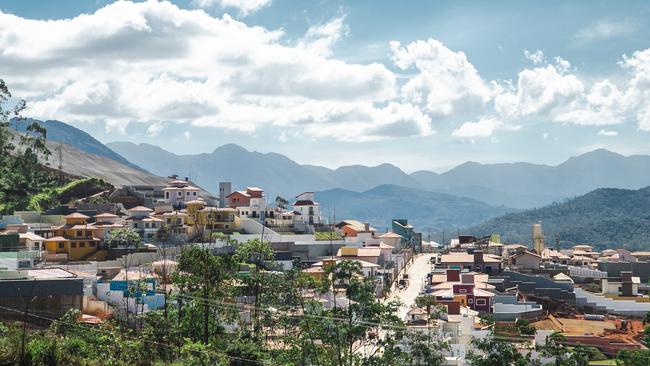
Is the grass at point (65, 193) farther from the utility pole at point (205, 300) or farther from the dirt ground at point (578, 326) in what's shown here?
the dirt ground at point (578, 326)

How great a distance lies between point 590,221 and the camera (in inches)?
6299

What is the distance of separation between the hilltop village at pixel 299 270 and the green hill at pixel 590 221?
76.7m

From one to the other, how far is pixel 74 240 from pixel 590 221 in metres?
140

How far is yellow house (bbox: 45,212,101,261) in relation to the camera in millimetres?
36875

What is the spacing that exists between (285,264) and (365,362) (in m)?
21.1

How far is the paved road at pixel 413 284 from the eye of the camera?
34850 millimetres

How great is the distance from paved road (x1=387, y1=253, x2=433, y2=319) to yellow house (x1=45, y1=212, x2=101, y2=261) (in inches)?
586

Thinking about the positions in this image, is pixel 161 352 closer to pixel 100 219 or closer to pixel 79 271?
pixel 79 271

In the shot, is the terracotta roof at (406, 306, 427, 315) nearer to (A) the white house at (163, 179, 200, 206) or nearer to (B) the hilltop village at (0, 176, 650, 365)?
(B) the hilltop village at (0, 176, 650, 365)

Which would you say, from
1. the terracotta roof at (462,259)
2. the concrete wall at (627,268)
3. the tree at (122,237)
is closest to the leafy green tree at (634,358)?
the tree at (122,237)

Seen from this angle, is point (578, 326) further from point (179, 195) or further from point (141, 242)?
point (179, 195)

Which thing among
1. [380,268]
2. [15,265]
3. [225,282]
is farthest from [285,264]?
[225,282]

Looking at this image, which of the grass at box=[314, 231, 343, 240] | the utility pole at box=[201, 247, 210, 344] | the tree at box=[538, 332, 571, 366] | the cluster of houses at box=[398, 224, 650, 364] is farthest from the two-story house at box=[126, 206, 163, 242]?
the tree at box=[538, 332, 571, 366]

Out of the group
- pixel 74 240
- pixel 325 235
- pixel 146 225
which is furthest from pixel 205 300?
pixel 325 235
